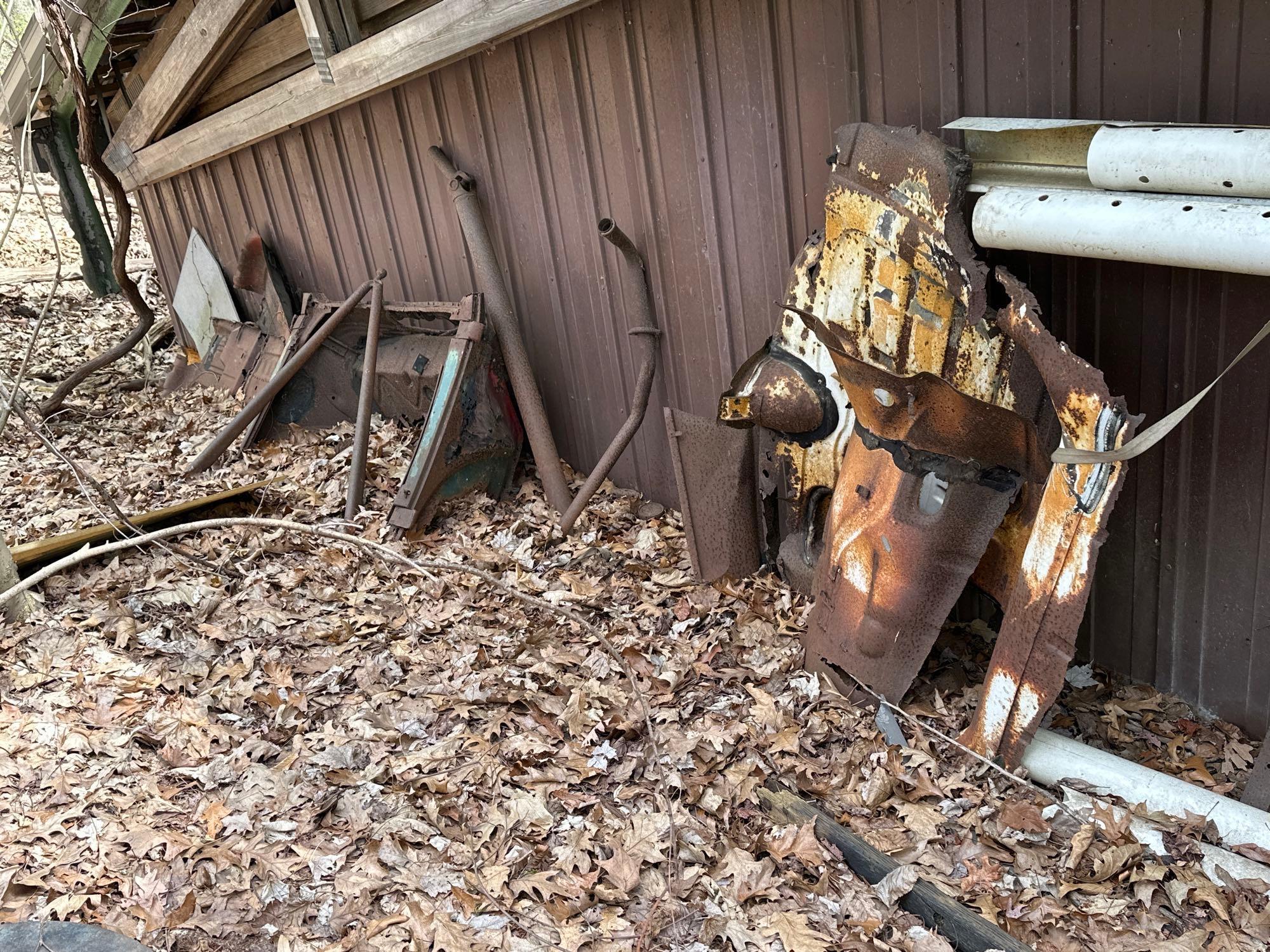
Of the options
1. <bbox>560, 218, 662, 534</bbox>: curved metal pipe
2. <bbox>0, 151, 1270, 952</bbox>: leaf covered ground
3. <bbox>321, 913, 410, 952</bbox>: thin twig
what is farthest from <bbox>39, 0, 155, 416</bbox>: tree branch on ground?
<bbox>321, 913, 410, 952</bbox>: thin twig

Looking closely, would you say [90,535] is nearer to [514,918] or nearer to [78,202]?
[514,918]

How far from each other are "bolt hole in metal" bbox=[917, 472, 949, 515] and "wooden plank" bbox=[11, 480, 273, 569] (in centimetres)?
357

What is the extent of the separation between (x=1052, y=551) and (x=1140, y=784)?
740 millimetres

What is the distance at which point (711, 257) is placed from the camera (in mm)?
4312

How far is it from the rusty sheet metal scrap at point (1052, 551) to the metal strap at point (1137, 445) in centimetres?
10

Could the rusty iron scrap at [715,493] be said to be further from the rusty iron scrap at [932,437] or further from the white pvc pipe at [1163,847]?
the white pvc pipe at [1163,847]

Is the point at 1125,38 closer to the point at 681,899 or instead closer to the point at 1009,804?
the point at 1009,804

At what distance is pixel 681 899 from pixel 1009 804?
1.05 metres

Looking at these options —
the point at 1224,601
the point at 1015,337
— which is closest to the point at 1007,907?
the point at 1224,601

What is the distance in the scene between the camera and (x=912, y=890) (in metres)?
2.60

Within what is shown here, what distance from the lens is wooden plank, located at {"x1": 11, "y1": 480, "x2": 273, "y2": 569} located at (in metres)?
4.66

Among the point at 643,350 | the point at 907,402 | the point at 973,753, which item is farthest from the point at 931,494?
the point at 643,350

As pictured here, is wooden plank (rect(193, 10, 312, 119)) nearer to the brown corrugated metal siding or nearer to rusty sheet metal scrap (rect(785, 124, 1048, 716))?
the brown corrugated metal siding

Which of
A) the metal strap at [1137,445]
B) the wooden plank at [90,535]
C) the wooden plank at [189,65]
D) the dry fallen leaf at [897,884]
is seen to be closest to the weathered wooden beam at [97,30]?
the wooden plank at [189,65]
